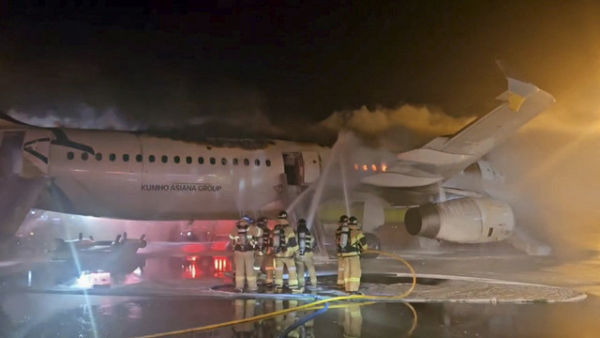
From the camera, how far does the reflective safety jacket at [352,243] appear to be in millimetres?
11188

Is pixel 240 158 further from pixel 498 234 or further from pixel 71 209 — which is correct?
pixel 498 234

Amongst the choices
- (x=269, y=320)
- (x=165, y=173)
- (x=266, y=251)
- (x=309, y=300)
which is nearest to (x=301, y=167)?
(x=165, y=173)

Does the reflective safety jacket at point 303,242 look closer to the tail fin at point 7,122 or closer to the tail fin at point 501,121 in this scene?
the tail fin at point 501,121

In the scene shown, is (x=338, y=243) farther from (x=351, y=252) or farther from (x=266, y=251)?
(x=266, y=251)

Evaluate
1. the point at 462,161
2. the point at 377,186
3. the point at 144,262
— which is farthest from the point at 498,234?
the point at 144,262

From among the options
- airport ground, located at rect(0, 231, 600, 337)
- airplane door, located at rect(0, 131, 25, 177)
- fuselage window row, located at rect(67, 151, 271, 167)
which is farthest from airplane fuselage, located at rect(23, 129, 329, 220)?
airport ground, located at rect(0, 231, 600, 337)

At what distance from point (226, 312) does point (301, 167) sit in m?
8.82

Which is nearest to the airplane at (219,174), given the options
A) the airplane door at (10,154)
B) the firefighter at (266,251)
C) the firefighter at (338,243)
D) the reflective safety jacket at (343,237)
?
the airplane door at (10,154)

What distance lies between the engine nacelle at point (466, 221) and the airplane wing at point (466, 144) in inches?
54.2

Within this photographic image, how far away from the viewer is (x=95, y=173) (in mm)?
14688

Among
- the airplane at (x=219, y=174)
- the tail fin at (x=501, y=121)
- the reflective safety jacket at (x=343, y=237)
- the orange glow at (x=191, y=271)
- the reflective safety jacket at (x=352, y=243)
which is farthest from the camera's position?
the tail fin at (x=501, y=121)

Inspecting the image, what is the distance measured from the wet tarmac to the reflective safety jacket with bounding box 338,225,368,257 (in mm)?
981

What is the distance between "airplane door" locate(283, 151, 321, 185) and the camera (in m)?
17.2

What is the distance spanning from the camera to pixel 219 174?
1608 cm
